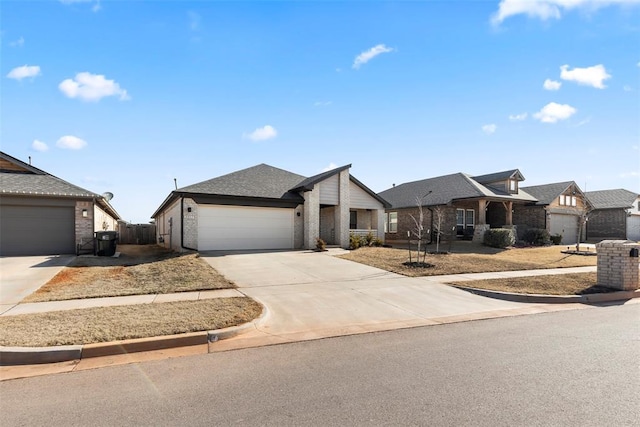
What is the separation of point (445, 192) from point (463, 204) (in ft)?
5.25

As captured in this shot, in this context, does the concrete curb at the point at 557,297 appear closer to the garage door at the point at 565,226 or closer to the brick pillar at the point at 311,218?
the brick pillar at the point at 311,218

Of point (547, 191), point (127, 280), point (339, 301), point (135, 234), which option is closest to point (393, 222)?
point (547, 191)

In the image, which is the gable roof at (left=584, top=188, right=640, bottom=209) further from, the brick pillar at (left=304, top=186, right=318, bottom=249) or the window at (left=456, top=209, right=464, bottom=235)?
the brick pillar at (left=304, top=186, right=318, bottom=249)

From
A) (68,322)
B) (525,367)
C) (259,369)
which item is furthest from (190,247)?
(525,367)

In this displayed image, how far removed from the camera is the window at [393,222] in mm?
30297

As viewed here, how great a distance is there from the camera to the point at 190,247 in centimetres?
1795

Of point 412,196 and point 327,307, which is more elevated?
point 412,196

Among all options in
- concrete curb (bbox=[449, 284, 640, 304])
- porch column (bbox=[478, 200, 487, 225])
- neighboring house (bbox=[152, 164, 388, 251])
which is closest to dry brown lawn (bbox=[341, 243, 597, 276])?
concrete curb (bbox=[449, 284, 640, 304])

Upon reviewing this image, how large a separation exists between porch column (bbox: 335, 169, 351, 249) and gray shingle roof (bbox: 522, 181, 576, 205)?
1658 cm

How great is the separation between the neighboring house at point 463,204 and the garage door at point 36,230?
2173 cm

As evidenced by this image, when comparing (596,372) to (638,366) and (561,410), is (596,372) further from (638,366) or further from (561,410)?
(561,410)

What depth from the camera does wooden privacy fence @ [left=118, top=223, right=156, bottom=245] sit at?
32.5 m

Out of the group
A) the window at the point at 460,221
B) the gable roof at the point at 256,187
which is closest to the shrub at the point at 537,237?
the window at the point at 460,221

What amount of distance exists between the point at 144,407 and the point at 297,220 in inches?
680
